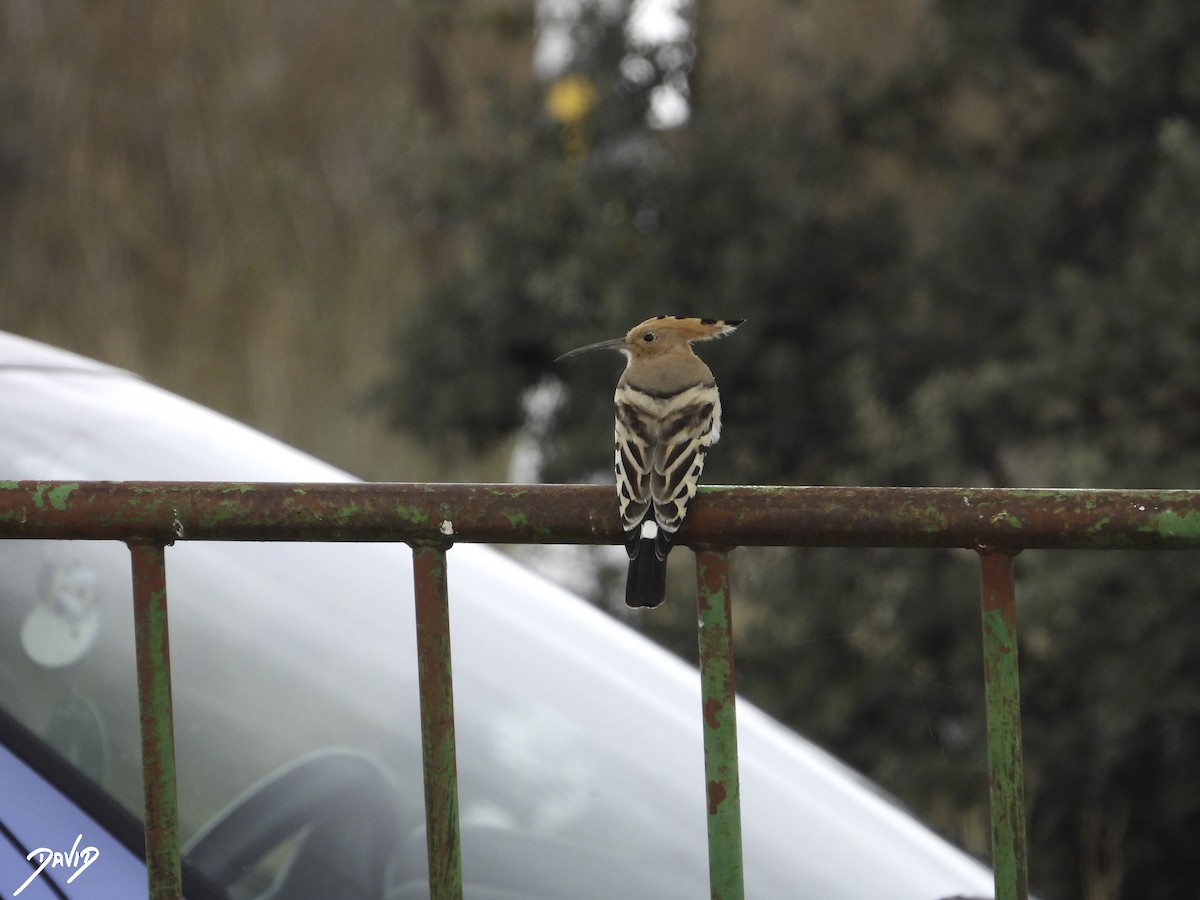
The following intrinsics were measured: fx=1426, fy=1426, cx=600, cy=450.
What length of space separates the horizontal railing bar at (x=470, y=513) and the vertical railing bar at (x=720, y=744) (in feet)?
0.27

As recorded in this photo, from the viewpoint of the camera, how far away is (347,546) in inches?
87.3

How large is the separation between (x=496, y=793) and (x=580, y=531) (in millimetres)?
574

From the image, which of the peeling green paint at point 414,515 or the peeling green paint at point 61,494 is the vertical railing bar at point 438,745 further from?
the peeling green paint at point 61,494

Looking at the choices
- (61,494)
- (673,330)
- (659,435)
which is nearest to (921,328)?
(673,330)

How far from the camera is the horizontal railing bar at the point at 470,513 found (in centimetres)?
149

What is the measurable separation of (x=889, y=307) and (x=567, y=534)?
4468 mm

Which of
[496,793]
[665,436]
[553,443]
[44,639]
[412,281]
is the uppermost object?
[412,281]

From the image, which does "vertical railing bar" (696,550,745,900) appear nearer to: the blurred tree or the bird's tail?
the bird's tail

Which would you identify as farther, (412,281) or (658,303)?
(412,281)

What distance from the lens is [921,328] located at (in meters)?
5.64

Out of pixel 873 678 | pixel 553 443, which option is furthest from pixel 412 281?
pixel 873 678

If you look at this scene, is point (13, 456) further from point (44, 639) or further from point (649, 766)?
point (649, 766)
